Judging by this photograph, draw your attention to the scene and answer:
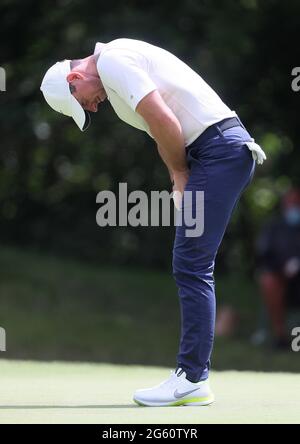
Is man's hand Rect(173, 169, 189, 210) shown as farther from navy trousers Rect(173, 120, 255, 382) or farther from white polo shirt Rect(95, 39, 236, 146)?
white polo shirt Rect(95, 39, 236, 146)

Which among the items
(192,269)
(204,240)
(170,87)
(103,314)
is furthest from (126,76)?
(103,314)

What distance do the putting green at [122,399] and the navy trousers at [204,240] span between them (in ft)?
0.96

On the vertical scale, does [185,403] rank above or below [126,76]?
below

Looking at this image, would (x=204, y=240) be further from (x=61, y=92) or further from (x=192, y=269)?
(x=61, y=92)

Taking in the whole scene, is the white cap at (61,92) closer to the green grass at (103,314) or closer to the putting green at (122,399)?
the putting green at (122,399)

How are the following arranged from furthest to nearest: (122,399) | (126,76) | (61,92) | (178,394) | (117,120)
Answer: (117,120) < (122,399) < (61,92) < (178,394) < (126,76)

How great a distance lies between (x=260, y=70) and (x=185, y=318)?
26.7ft

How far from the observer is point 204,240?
518 cm

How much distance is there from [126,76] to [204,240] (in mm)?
845

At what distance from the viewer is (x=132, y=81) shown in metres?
5.03

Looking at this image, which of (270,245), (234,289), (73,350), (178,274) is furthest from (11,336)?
(178,274)

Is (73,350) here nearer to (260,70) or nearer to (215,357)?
(215,357)

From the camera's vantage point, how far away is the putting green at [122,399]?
4.62 metres

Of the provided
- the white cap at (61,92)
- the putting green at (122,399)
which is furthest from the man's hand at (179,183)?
the putting green at (122,399)
